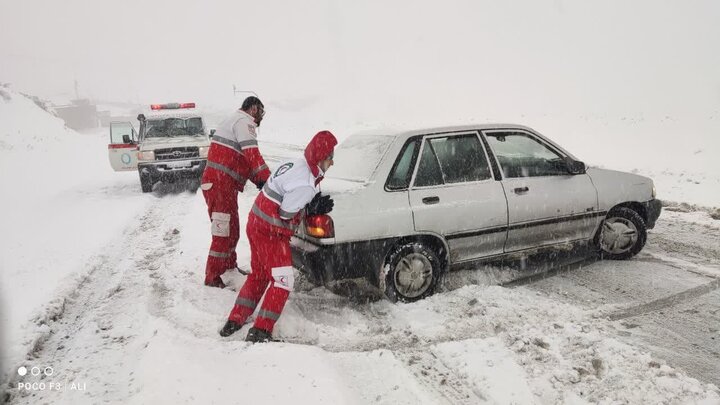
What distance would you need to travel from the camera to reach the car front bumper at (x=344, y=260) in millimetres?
3910

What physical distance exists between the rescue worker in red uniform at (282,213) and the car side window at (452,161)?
42.8 inches

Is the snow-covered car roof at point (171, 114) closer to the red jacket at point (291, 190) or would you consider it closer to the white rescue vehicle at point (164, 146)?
the white rescue vehicle at point (164, 146)

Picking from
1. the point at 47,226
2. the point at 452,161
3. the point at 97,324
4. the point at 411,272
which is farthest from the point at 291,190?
the point at 47,226

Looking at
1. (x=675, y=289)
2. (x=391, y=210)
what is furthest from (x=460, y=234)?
(x=675, y=289)

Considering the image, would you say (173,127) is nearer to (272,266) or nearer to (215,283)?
(215,283)

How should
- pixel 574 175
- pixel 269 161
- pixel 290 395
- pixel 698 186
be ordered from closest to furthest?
pixel 290 395 < pixel 574 175 < pixel 698 186 < pixel 269 161

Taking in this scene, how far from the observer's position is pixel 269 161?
16.0 metres

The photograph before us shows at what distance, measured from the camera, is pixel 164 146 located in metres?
10.9

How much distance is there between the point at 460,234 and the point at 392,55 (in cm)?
6862

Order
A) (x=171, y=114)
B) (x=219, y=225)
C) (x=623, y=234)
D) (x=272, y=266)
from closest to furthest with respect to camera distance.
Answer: (x=272, y=266) < (x=219, y=225) < (x=623, y=234) < (x=171, y=114)

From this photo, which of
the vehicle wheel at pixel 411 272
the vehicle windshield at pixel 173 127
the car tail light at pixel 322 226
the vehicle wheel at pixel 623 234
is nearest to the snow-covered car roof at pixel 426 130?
the vehicle wheel at pixel 411 272

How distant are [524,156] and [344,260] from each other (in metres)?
2.43

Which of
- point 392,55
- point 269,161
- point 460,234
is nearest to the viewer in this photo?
point 460,234

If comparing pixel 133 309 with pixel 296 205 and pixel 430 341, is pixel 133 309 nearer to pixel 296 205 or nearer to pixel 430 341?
pixel 296 205
